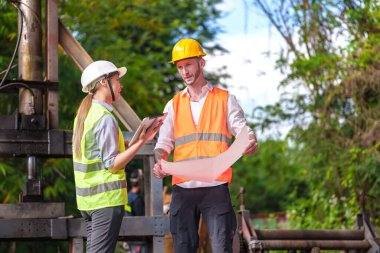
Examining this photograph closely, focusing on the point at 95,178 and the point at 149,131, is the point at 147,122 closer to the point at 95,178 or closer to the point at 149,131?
the point at 149,131

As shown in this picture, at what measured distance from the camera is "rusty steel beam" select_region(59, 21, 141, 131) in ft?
28.7

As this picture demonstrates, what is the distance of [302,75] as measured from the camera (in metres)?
13.4

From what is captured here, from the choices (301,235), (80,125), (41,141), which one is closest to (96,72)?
(80,125)

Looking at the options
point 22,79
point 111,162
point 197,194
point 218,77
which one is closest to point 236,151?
point 197,194

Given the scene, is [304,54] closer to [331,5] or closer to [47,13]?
[331,5]

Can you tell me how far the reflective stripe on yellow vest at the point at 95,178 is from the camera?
6.13 metres

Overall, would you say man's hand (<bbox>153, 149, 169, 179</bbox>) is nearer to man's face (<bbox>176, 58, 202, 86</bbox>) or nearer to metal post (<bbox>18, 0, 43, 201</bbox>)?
man's face (<bbox>176, 58, 202, 86</bbox>)

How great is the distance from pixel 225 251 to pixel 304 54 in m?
7.65

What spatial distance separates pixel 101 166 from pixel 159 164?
0.45 metres

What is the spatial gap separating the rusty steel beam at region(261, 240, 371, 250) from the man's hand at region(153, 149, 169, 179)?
3004mm

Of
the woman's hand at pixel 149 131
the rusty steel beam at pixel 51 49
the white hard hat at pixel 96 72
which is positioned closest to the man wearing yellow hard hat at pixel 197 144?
the woman's hand at pixel 149 131

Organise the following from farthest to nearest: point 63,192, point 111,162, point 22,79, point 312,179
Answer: point 312,179 < point 63,192 < point 22,79 < point 111,162

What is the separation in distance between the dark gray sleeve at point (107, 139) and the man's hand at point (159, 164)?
39 cm

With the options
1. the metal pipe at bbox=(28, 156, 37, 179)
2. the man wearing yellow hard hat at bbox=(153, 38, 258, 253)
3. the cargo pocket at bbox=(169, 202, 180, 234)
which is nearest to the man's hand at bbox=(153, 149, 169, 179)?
the man wearing yellow hard hat at bbox=(153, 38, 258, 253)
